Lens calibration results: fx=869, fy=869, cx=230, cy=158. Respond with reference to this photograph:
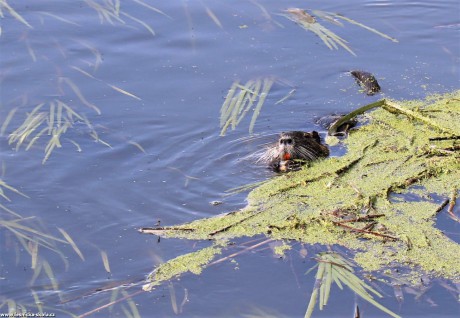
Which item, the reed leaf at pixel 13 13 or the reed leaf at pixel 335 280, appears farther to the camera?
the reed leaf at pixel 13 13

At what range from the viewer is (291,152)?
630 centimetres

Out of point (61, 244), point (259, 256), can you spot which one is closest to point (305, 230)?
point (259, 256)

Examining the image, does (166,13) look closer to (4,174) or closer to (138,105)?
(138,105)

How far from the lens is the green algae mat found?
498 cm

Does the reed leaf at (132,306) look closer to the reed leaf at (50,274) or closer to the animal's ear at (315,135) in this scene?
the reed leaf at (50,274)

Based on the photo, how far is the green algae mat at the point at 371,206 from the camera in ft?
16.3

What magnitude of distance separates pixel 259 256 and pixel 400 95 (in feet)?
9.81

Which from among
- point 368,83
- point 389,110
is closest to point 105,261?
point 389,110

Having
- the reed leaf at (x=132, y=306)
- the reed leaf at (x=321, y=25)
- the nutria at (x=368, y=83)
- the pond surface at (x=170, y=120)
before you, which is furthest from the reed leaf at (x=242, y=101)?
the reed leaf at (x=132, y=306)

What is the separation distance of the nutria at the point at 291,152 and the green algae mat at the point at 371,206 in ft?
0.29

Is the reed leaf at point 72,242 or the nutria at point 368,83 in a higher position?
the nutria at point 368,83

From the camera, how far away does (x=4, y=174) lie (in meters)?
6.16

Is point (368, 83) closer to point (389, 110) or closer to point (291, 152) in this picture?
point (389, 110)

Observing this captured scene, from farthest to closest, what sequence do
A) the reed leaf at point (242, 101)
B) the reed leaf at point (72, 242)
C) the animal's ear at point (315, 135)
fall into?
the reed leaf at point (242, 101) → the animal's ear at point (315, 135) → the reed leaf at point (72, 242)
